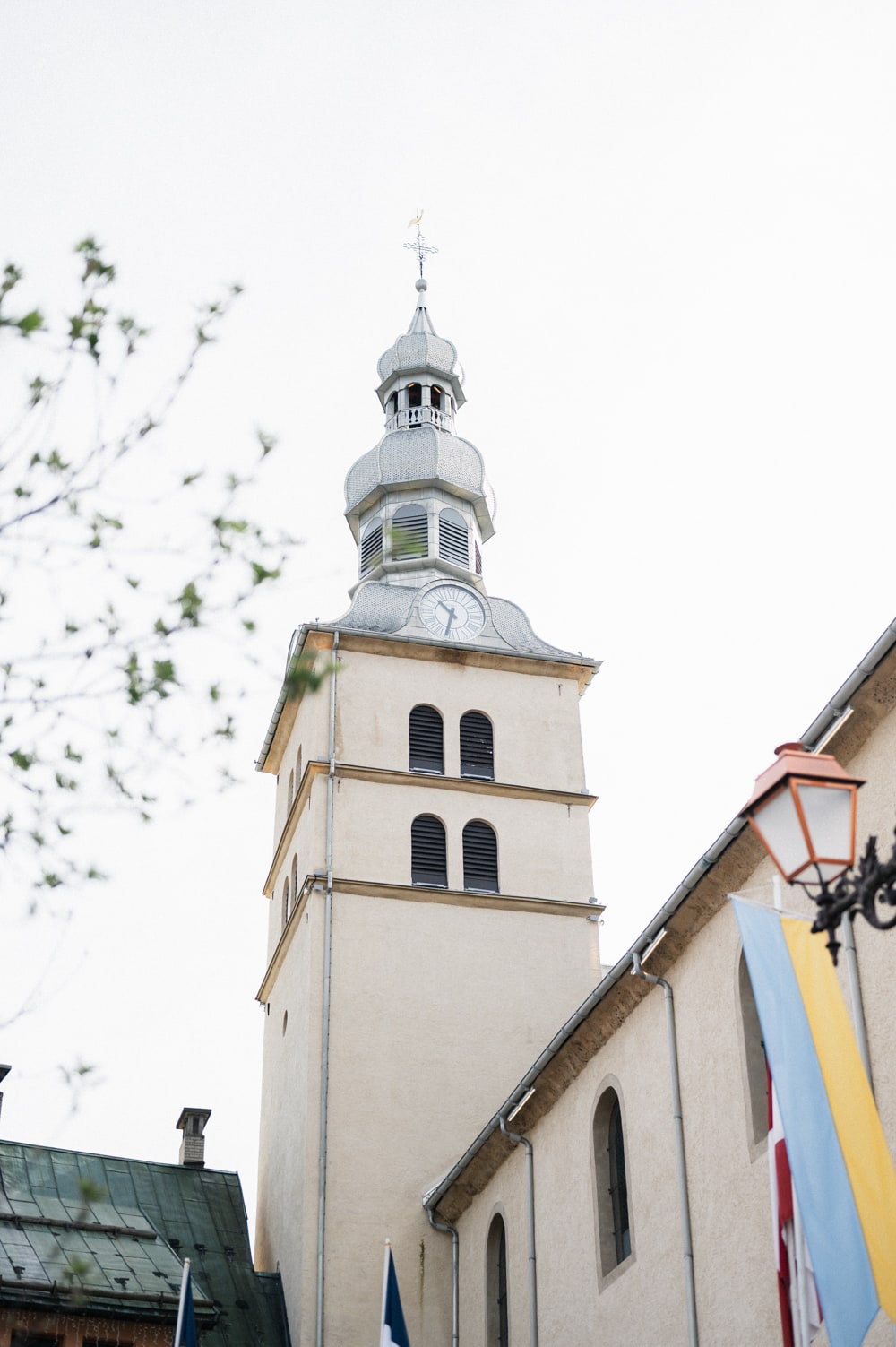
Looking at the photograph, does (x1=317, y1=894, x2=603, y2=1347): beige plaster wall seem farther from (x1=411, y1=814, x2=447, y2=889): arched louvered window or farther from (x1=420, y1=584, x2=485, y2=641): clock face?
(x1=420, y1=584, x2=485, y2=641): clock face

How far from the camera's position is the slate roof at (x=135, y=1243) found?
2416 cm

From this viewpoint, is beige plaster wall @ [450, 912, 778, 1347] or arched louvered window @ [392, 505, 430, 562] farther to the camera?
arched louvered window @ [392, 505, 430, 562]

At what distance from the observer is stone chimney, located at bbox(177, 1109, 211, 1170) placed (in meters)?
30.7

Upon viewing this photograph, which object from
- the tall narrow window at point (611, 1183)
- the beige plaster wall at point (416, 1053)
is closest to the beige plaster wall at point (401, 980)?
the beige plaster wall at point (416, 1053)

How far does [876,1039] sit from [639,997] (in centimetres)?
537

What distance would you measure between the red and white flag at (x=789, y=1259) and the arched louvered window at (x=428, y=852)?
633 inches

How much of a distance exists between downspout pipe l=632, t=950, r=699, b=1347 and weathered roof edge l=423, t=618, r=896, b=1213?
0.37m

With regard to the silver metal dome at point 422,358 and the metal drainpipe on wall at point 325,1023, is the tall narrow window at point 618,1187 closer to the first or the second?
the metal drainpipe on wall at point 325,1023

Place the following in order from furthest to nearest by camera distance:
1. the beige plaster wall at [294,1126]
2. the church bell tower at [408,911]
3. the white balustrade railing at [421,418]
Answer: the white balustrade railing at [421,418], the church bell tower at [408,911], the beige plaster wall at [294,1126]

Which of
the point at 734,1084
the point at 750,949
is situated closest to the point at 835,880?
the point at 750,949

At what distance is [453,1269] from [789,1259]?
12.7 meters

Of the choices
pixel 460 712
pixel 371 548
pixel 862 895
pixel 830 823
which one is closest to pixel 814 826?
pixel 830 823

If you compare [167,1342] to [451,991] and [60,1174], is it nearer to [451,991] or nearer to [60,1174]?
[60,1174]

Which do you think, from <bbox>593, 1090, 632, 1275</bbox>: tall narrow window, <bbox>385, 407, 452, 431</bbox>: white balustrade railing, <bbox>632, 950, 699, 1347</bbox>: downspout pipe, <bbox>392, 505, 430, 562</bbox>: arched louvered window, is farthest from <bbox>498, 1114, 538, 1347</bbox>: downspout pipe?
<bbox>385, 407, 452, 431</bbox>: white balustrade railing
